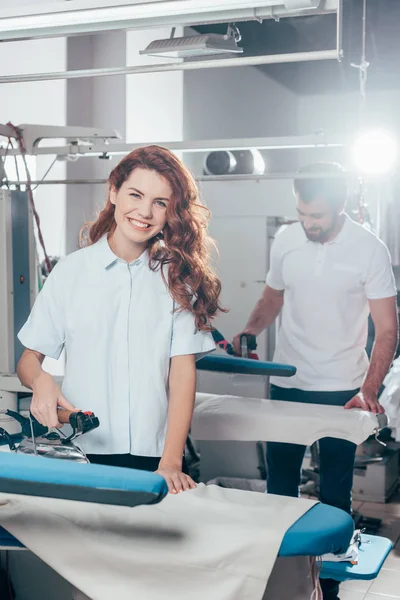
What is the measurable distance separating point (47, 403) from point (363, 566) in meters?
0.90

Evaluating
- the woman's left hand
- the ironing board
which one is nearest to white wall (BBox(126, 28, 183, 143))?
the woman's left hand

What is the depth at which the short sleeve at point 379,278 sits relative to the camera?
277 cm

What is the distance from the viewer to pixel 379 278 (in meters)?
2.77

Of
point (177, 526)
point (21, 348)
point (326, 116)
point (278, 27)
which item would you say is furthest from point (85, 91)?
point (177, 526)

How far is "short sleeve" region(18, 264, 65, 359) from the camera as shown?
1.85 m

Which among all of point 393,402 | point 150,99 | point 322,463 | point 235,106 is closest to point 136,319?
point 322,463

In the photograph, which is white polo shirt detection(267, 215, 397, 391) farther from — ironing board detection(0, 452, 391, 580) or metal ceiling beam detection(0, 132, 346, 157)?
ironing board detection(0, 452, 391, 580)

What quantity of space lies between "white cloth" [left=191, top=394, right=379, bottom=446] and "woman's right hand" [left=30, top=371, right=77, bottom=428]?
0.92 metres

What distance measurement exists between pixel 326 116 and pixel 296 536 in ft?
19.1

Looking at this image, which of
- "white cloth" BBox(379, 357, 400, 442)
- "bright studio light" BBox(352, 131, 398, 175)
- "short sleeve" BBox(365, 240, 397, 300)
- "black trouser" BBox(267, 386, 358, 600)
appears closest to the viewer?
"black trouser" BBox(267, 386, 358, 600)

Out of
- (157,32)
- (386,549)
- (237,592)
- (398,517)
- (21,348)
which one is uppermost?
(157,32)

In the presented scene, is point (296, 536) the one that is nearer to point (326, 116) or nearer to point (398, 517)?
point (398, 517)

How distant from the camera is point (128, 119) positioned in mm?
5441

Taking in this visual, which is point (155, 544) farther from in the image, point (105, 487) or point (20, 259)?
point (20, 259)
